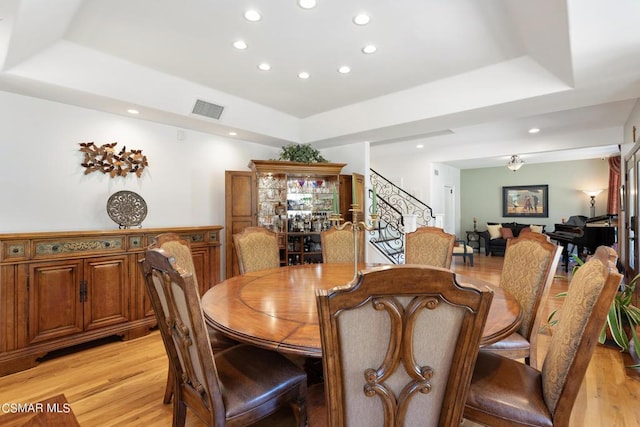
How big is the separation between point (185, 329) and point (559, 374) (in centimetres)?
144

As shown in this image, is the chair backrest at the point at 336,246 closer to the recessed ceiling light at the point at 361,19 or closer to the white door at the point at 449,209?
the recessed ceiling light at the point at 361,19

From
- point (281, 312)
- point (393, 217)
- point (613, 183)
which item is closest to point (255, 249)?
point (281, 312)

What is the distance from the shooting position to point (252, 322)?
1.45m

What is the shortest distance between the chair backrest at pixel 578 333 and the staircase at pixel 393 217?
12.5ft

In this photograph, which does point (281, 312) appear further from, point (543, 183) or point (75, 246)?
point (543, 183)

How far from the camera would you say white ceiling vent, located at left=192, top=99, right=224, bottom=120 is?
146 inches

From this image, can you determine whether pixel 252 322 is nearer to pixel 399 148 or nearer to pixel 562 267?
pixel 399 148

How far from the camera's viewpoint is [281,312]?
1588mm

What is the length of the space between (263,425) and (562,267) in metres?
7.41

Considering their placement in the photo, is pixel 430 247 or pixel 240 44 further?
pixel 430 247

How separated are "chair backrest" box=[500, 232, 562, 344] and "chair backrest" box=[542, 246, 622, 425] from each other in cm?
55

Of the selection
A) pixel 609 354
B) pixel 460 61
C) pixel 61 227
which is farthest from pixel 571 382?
pixel 61 227

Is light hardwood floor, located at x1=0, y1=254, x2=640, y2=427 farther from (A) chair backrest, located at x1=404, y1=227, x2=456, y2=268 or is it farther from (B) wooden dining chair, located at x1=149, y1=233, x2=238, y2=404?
(A) chair backrest, located at x1=404, y1=227, x2=456, y2=268

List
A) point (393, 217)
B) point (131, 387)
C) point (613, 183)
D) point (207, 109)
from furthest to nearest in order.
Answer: point (613, 183) → point (393, 217) → point (207, 109) → point (131, 387)
